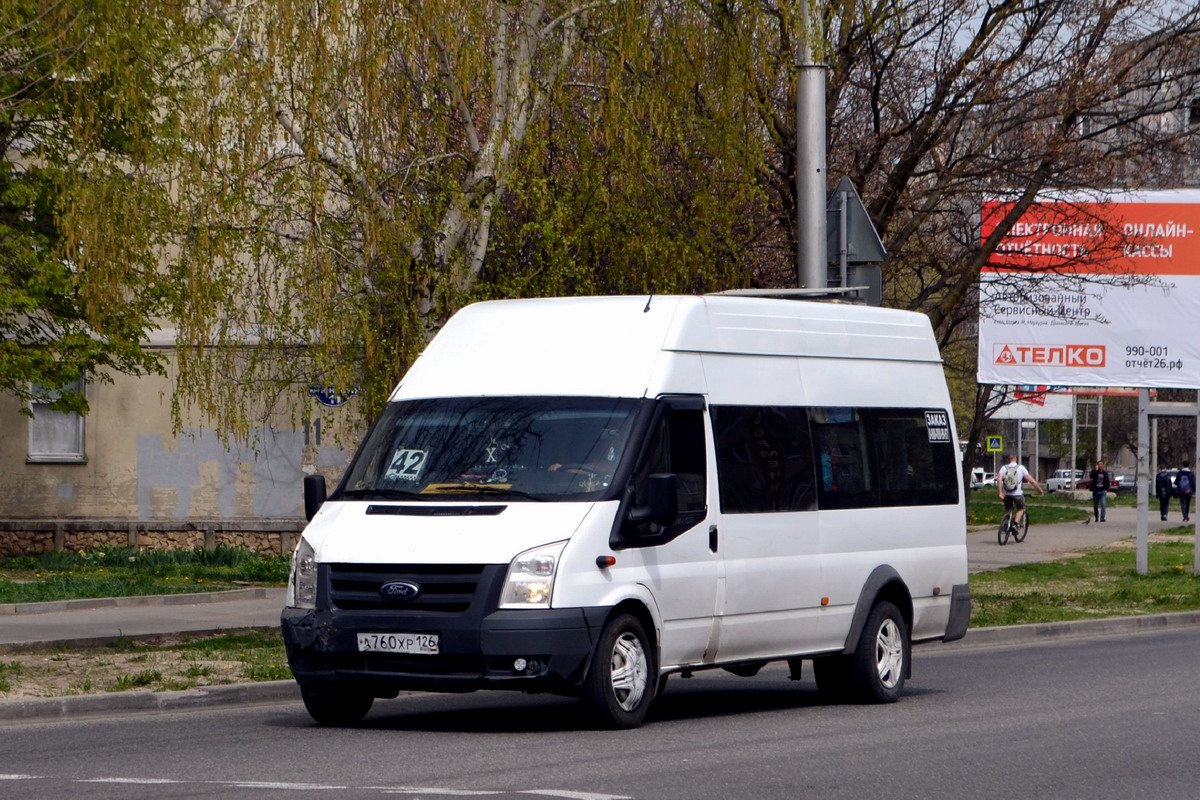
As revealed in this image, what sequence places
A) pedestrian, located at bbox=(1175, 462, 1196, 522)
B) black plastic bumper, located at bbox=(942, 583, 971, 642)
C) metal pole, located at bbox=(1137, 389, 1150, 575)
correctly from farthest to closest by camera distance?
pedestrian, located at bbox=(1175, 462, 1196, 522)
metal pole, located at bbox=(1137, 389, 1150, 575)
black plastic bumper, located at bbox=(942, 583, 971, 642)

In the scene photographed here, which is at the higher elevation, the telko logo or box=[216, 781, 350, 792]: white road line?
the telko logo

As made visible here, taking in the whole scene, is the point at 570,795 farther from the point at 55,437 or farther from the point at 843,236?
the point at 55,437

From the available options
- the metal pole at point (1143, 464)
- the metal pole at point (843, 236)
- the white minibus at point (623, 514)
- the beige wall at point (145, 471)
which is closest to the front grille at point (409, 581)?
the white minibus at point (623, 514)

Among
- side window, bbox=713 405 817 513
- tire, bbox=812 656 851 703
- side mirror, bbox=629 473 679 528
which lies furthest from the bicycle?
side mirror, bbox=629 473 679 528

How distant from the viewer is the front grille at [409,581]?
10.1m

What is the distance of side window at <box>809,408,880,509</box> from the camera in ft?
40.5

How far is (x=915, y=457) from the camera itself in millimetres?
13422

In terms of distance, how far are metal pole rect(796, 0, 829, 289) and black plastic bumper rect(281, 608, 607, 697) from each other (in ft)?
23.1

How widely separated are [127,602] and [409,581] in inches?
421

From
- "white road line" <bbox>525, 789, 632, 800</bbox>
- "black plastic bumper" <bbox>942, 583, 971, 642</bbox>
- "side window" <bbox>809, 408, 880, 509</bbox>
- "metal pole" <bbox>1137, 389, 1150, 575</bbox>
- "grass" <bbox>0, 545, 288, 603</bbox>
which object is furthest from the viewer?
"metal pole" <bbox>1137, 389, 1150, 575</bbox>

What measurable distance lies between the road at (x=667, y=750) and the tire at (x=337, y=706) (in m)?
0.15

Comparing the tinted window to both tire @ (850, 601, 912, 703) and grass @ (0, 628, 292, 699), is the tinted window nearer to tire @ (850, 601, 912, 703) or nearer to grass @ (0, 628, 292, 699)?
tire @ (850, 601, 912, 703)

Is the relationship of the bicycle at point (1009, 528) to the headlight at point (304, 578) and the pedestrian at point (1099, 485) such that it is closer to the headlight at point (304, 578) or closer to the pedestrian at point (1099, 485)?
the pedestrian at point (1099, 485)

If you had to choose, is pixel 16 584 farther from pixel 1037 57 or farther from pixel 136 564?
pixel 1037 57
